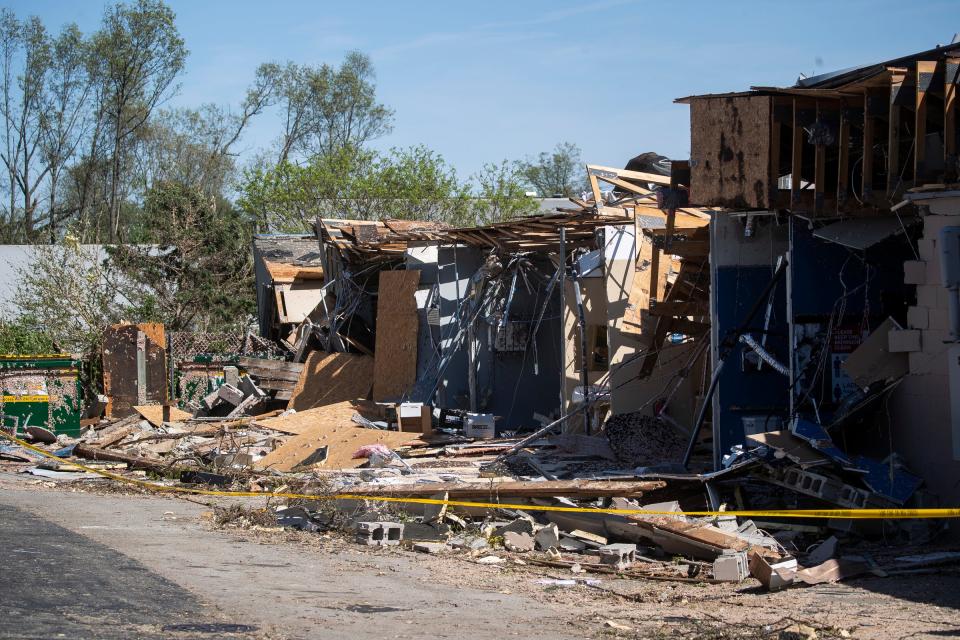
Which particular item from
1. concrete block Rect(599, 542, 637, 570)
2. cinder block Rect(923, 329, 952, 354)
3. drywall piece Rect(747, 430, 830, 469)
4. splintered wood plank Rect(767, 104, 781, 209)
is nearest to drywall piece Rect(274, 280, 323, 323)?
splintered wood plank Rect(767, 104, 781, 209)

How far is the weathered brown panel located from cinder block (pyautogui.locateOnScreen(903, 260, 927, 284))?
1.65 meters

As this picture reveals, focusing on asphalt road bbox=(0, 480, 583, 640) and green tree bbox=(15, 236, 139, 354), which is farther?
green tree bbox=(15, 236, 139, 354)

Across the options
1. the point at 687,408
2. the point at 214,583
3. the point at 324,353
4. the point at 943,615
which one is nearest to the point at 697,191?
the point at 687,408

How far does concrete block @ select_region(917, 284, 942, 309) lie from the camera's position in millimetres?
9773

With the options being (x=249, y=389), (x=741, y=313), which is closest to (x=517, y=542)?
(x=741, y=313)

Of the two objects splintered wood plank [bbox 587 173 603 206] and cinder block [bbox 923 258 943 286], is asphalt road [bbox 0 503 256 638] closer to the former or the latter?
cinder block [bbox 923 258 943 286]

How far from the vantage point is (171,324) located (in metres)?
31.0

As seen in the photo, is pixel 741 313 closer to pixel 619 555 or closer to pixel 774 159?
pixel 774 159

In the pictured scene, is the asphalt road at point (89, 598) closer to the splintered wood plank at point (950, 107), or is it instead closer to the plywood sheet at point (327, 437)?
the plywood sheet at point (327, 437)

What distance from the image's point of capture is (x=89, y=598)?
21.4ft

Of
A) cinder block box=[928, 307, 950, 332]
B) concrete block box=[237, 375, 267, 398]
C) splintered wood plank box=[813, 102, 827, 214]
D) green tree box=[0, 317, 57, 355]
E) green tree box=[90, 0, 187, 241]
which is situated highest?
green tree box=[90, 0, 187, 241]

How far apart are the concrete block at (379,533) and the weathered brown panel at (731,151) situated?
192 inches

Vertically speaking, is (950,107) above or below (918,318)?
above

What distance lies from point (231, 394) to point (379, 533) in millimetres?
11469
